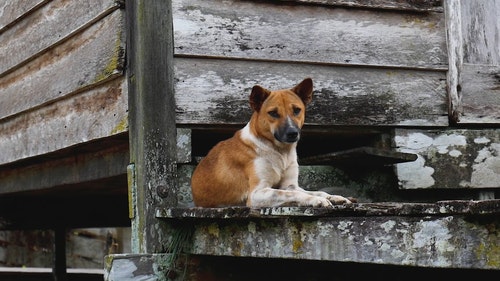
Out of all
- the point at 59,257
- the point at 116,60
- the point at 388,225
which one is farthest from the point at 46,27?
the point at 59,257

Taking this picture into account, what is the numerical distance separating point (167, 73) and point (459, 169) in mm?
1994

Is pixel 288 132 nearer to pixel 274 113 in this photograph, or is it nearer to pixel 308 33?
pixel 274 113

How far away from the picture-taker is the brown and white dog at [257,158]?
4.72m

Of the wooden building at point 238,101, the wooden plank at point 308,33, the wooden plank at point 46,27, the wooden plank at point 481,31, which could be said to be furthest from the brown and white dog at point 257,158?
the wooden plank at point 481,31

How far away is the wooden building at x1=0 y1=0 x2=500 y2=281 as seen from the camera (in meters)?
4.82

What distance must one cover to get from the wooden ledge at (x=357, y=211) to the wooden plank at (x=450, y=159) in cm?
164

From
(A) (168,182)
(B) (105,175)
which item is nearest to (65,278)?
(B) (105,175)

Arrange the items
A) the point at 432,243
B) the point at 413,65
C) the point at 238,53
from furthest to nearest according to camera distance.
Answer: the point at 413,65, the point at 238,53, the point at 432,243

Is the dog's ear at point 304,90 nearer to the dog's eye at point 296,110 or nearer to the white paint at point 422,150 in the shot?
the dog's eye at point 296,110

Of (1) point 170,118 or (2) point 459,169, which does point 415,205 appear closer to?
(1) point 170,118

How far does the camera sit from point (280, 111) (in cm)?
470

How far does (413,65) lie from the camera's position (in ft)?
18.2

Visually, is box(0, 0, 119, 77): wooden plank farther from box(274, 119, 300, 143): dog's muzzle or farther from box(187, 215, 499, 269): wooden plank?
box(187, 215, 499, 269): wooden plank

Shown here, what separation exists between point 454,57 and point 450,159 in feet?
2.10
